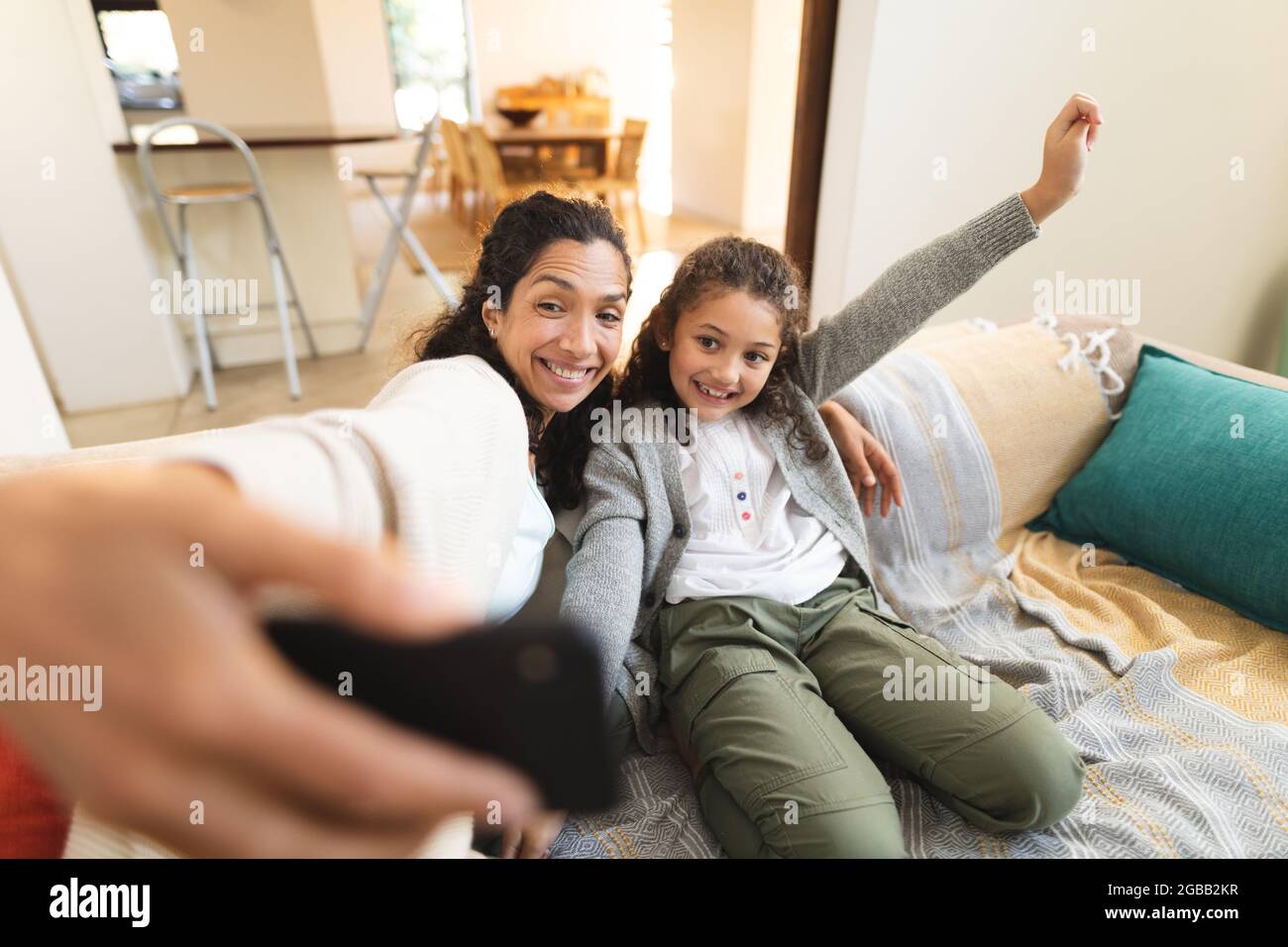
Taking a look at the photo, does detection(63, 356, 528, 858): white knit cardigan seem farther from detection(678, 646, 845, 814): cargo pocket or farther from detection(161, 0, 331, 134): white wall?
detection(161, 0, 331, 134): white wall

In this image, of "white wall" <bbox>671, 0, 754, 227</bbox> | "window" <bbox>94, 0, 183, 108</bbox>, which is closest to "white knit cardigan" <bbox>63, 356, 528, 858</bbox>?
"window" <bbox>94, 0, 183, 108</bbox>

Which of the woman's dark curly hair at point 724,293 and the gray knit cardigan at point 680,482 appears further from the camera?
the woman's dark curly hair at point 724,293

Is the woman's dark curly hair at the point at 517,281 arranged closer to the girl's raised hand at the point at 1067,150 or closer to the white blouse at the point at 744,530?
the white blouse at the point at 744,530

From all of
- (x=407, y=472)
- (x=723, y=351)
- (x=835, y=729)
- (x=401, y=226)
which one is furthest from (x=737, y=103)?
(x=407, y=472)

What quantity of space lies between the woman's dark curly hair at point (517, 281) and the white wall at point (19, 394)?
2.85ft

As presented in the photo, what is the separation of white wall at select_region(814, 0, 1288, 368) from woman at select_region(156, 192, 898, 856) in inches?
37.2

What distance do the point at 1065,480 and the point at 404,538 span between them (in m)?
Result: 1.34

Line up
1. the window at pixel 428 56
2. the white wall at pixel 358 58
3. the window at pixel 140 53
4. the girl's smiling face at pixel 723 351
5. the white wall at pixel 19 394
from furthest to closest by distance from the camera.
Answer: the window at pixel 428 56 → the white wall at pixel 358 58 → the window at pixel 140 53 → the white wall at pixel 19 394 → the girl's smiling face at pixel 723 351

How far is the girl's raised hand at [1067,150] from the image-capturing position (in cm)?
87

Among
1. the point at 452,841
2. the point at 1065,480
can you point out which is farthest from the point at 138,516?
the point at 1065,480

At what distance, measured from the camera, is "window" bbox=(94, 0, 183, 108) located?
2.33 m

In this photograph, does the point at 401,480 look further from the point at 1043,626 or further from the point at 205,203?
→ the point at 205,203

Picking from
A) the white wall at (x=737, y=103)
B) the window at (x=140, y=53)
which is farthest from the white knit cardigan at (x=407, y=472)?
the white wall at (x=737, y=103)
